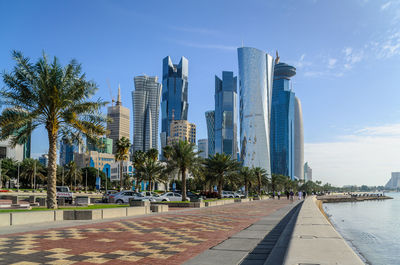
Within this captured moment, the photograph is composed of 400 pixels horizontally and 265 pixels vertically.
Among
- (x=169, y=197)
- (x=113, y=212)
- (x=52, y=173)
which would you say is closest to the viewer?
(x=113, y=212)

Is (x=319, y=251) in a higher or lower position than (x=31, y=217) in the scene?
higher

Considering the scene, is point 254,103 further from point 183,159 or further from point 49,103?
point 49,103

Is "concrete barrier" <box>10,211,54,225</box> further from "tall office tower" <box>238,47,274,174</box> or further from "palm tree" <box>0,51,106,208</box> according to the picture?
"tall office tower" <box>238,47,274,174</box>

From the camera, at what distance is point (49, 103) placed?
21.7 meters

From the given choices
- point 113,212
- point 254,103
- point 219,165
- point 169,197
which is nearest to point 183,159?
point 169,197

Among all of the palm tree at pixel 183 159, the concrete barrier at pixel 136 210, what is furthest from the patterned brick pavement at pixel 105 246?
the palm tree at pixel 183 159

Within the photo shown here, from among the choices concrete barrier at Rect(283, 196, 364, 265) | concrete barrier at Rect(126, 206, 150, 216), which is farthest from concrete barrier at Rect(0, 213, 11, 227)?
concrete barrier at Rect(283, 196, 364, 265)

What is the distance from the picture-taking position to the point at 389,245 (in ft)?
83.7

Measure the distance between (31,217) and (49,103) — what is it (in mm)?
8376

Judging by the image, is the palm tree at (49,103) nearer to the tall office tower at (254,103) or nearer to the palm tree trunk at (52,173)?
the palm tree trunk at (52,173)

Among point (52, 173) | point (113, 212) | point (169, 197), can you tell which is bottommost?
point (169, 197)

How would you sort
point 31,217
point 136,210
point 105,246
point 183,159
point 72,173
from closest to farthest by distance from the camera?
point 105,246
point 31,217
point 136,210
point 183,159
point 72,173

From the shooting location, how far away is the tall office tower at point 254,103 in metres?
184

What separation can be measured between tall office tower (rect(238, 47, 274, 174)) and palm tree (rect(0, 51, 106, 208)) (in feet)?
539
